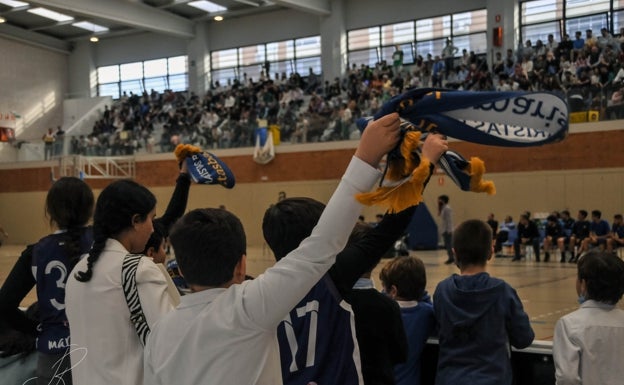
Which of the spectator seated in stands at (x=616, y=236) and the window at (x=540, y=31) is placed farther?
the window at (x=540, y=31)

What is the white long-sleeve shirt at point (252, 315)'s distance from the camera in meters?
1.81

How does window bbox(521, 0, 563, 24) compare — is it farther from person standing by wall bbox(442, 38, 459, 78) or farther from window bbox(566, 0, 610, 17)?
person standing by wall bbox(442, 38, 459, 78)

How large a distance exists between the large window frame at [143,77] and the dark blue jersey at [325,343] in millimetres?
35520

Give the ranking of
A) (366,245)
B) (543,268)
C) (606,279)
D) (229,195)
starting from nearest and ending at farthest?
(366,245) → (606,279) → (543,268) → (229,195)

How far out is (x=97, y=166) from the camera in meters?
28.3

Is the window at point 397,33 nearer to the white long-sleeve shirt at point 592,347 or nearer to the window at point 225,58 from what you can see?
the window at point 225,58

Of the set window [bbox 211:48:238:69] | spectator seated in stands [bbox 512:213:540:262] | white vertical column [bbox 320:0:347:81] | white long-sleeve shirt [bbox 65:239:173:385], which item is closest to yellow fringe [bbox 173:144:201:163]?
white long-sleeve shirt [bbox 65:239:173:385]

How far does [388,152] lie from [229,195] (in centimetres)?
2757

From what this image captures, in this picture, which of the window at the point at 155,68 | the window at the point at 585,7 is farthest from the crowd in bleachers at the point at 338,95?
the window at the point at 155,68

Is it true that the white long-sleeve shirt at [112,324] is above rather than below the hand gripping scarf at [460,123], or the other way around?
below

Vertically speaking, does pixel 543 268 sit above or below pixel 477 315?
below

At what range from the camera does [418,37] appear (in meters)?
30.5

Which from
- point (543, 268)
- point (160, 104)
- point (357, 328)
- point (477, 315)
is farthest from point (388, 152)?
point (160, 104)

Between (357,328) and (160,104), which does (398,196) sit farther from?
(160,104)
